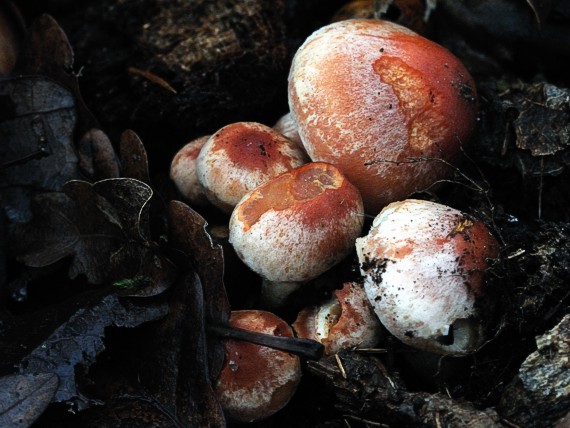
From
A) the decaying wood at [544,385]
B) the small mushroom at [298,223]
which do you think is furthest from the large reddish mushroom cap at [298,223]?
the decaying wood at [544,385]

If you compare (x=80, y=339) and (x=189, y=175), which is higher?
(x=189, y=175)

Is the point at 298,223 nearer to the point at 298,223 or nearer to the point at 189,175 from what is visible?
the point at 298,223

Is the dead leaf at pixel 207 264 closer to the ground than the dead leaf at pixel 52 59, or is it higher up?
closer to the ground

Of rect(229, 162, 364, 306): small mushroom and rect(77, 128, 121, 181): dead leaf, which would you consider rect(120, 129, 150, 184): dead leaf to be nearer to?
rect(77, 128, 121, 181): dead leaf

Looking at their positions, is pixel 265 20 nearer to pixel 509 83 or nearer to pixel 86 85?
pixel 86 85

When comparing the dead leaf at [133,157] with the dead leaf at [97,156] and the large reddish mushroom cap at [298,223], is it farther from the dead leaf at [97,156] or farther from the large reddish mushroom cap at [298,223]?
the large reddish mushroom cap at [298,223]

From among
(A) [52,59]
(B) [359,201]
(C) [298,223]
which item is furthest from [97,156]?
(B) [359,201]
